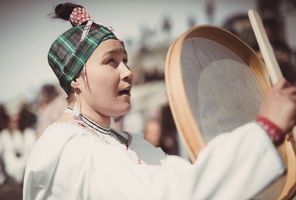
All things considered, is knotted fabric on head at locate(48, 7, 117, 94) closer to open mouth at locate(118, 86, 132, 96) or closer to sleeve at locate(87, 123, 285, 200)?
open mouth at locate(118, 86, 132, 96)

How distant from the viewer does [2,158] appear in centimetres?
194

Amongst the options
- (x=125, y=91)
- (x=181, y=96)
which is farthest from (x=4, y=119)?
(x=181, y=96)

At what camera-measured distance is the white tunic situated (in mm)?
658

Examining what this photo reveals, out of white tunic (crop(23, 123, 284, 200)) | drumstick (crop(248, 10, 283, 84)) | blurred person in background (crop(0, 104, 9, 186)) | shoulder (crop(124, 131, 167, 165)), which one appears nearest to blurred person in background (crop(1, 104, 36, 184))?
blurred person in background (crop(0, 104, 9, 186))

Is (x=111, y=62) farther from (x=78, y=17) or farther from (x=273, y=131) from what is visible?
(x=273, y=131)

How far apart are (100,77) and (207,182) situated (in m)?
0.37

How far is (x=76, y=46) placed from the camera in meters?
0.98

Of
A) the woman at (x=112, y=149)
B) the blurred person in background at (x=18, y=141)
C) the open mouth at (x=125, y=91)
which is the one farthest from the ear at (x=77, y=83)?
the blurred person in background at (x=18, y=141)

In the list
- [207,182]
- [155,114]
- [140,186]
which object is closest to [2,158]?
[155,114]

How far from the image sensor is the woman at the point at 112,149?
0.66m

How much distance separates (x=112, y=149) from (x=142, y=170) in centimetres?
9

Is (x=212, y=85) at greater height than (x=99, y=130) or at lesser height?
greater

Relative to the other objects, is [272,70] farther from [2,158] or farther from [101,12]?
[2,158]

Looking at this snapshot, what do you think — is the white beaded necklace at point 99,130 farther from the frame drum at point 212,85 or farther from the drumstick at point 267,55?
the drumstick at point 267,55
